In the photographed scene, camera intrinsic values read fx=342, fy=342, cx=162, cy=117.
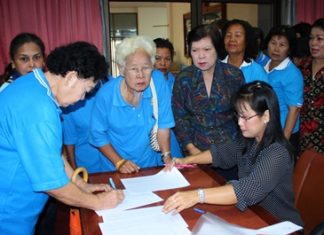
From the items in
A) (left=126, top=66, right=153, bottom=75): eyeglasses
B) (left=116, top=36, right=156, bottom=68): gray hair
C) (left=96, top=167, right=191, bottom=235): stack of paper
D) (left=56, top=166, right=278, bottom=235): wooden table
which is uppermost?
(left=116, top=36, right=156, bottom=68): gray hair

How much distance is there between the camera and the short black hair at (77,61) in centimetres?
117

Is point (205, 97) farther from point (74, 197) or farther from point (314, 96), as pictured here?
point (74, 197)

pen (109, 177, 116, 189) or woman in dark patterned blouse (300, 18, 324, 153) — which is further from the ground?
woman in dark patterned blouse (300, 18, 324, 153)

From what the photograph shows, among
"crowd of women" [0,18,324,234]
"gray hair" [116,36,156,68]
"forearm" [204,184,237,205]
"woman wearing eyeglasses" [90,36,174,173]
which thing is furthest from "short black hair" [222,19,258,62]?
"forearm" [204,184,237,205]

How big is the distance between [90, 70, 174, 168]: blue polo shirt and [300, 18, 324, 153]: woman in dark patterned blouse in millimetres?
1139

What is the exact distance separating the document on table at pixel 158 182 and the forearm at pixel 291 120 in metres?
1.34

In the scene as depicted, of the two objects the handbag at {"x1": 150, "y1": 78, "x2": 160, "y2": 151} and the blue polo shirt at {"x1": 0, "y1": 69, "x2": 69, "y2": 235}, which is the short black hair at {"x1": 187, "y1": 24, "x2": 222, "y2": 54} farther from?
the blue polo shirt at {"x1": 0, "y1": 69, "x2": 69, "y2": 235}

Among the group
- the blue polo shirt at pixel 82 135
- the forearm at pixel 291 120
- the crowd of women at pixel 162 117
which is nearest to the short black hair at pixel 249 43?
the crowd of women at pixel 162 117

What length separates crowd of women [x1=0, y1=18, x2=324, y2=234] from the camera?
1.16 metres

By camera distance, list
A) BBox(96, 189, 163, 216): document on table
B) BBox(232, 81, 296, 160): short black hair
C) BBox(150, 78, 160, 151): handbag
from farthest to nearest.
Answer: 1. BBox(150, 78, 160, 151): handbag
2. BBox(232, 81, 296, 160): short black hair
3. BBox(96, 189, 163, 216): document on table

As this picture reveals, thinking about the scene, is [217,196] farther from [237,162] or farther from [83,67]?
[83,67]

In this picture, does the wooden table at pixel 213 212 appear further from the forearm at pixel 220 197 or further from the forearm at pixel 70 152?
the forearm at pixel 70 152

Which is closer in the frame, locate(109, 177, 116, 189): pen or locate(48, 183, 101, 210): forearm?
locate(48, 183, 101, 210): forearm

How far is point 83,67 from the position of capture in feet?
3.84
